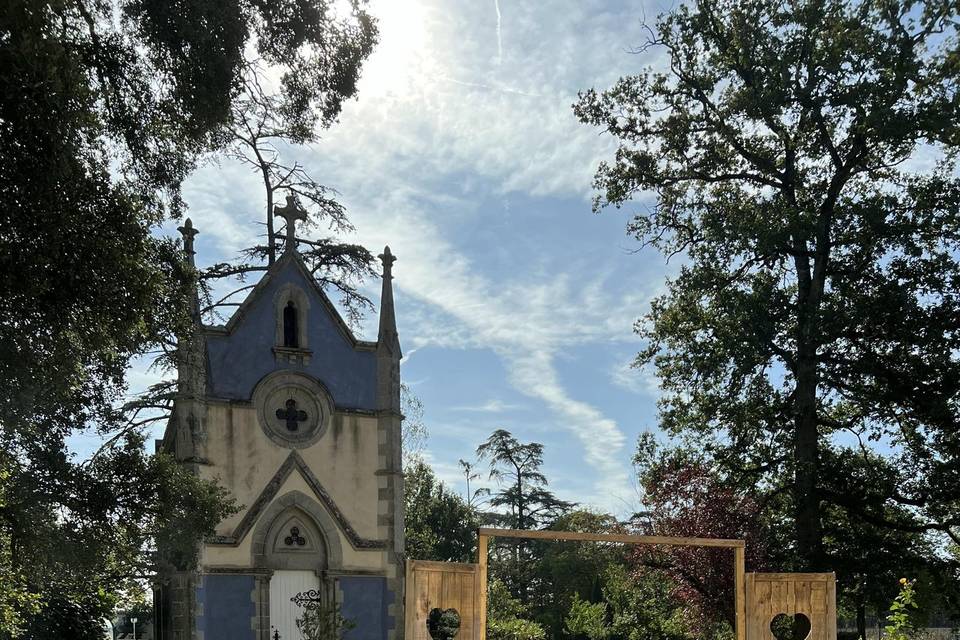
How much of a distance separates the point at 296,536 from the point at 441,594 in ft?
33.4

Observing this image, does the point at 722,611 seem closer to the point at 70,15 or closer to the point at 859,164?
the point at 859,164

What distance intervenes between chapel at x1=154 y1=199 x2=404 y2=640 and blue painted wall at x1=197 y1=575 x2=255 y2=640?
20 millimetres

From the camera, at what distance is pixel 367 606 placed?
68.1 ft

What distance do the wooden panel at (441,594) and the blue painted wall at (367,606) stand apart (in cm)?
996

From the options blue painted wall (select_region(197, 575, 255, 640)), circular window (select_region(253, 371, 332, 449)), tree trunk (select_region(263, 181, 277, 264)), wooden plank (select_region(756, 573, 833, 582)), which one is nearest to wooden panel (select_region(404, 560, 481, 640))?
wooden plank (select_region(756, 573, 833, 582))

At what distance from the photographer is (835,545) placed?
19641 mm

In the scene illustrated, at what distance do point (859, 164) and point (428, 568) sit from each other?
1320 centimetres

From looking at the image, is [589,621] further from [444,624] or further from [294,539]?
[294,539]

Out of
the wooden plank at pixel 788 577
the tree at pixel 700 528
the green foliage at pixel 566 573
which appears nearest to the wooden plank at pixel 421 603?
the wooden plank at pixel 788 577

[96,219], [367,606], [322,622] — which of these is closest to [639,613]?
[367,606]

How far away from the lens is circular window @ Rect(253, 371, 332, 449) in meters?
20.8

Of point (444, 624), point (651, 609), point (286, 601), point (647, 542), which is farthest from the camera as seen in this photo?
point (444, 624)

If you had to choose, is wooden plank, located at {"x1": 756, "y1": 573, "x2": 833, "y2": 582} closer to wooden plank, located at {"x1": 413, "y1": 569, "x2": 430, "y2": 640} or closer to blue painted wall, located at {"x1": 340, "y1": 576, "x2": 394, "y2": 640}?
wooden plank, located at {"x1": 413, "y1": 569, "x2": 430, "y2": 640}

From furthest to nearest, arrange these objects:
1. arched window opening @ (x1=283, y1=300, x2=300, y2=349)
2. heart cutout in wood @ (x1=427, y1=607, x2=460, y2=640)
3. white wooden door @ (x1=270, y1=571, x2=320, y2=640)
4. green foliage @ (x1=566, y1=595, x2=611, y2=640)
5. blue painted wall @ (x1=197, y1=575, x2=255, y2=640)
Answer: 1. green foliage @ (x1=566, y1=595, x2=611, y2=640)
2. heart cutout in wood @ (x1=427, y1=607, x2=460, y2=640)
3. arched window opening @ (x1=283, y1=300, x2=300, y2=349)
4. white wooden door @ (x1=270, y1=571, x2=320, y2=640)
5. blue painted wall @ (x1=197, y1=575, x2=255, y2=640)
